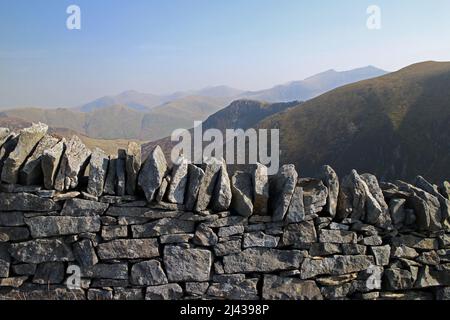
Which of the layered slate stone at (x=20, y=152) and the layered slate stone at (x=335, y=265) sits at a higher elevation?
the layered slate stone at (x=20, y=152)

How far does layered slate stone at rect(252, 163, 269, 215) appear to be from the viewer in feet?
22.2

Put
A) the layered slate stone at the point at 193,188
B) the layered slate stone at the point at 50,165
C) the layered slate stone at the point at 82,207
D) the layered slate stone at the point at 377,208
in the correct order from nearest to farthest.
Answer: the layered slate stone at the point at 50,165 < the layered slate stone at the point at 82,207 < the layered slate stone at the point at 193,188 < the layered slate stone at the point at 377,208

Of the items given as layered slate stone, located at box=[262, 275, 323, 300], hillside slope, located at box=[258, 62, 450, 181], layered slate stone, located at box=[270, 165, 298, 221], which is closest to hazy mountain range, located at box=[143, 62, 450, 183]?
hillside slope, located at box=[258, 62, 450, 181]

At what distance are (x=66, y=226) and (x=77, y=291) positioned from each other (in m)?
1.05

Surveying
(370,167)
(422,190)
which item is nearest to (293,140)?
(370,167)

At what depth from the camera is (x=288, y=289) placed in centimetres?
688

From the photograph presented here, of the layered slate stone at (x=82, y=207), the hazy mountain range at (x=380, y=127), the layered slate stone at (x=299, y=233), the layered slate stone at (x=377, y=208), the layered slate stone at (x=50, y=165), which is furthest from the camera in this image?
the hazy mountain range at (x=380, y=127)

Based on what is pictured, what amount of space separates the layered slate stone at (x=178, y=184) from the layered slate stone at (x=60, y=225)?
1.19 meters

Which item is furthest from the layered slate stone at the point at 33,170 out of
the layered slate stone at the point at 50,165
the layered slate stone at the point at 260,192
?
the layered slate stone at the point at 260,192

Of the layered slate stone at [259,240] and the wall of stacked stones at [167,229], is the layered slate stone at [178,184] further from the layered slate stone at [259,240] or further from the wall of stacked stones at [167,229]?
the layered slate stone at [259,240]

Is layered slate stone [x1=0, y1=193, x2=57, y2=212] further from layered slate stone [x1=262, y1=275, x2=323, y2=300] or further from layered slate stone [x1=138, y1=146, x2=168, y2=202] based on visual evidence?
layered slate stone [x1=262, y1=275, x2=323, y2=300]

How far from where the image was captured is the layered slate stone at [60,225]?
6516mm

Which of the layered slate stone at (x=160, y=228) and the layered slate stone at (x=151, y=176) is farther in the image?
the layered slate stone at (x=160, y=228)

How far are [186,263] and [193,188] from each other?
1183 millimetres
